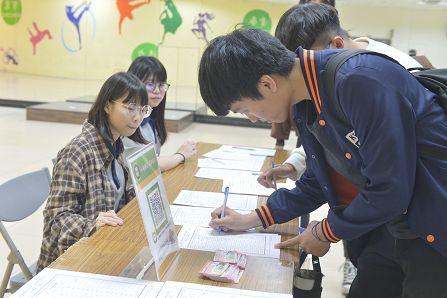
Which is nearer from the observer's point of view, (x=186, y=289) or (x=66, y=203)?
(x=186, y=289)

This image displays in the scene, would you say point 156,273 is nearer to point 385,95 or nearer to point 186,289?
point 186,289

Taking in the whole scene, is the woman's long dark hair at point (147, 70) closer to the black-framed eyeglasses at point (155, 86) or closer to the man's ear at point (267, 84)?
the black-framed eyeglasses at point (155, 86)

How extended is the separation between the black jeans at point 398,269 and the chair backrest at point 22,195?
1.13m

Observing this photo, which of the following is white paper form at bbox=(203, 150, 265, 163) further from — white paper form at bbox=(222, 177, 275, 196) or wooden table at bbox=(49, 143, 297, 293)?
wooden table at bbox=(49, 143, 297, 293)

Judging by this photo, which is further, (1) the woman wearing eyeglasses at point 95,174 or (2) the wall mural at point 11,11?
(2) the wall mural at point 11,11

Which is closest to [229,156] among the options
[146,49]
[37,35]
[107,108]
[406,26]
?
[107,108]

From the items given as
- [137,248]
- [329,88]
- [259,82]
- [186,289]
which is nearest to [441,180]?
[329,88]

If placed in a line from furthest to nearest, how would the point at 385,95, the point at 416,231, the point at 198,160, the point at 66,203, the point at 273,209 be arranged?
the point at 198,160 < the point at 66,203 < the point at 273,209 < the point at 416,231 < the point at 385,95

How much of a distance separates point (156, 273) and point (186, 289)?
0.27ft

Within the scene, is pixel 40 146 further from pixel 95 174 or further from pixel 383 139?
pixel 383 139

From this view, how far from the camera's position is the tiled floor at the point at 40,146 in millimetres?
2491

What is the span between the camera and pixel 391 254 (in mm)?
1090

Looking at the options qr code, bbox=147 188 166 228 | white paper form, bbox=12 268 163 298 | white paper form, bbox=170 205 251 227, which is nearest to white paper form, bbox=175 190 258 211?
white paper form, bbox=170 205 251 227

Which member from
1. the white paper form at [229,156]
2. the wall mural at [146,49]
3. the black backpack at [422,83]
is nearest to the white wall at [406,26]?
the wall mural at [146,49]
